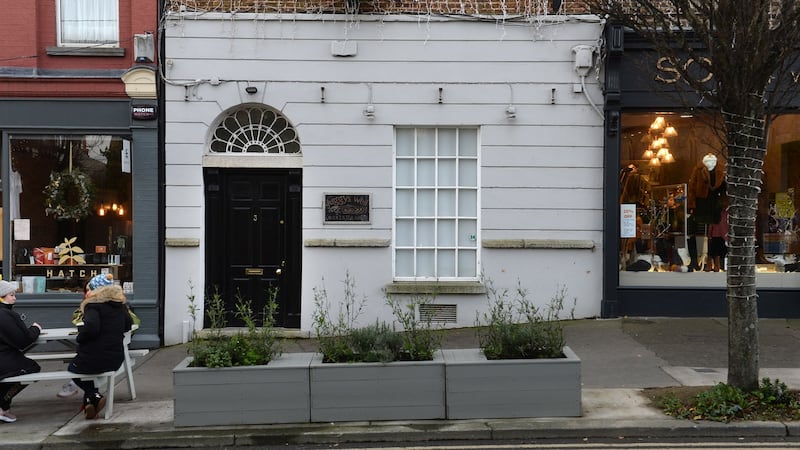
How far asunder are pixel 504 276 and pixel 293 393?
204 inches

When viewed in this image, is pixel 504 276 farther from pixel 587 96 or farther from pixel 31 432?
pixel 31 432

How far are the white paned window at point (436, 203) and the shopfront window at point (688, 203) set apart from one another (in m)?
2.54

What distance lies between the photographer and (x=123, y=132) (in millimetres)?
10562

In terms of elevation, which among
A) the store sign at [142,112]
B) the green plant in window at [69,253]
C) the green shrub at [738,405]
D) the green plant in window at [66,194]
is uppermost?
the store sign at [142,112]

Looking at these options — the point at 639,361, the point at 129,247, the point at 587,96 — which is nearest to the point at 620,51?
the point at 587,96

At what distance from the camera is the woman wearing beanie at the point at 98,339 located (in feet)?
22.5

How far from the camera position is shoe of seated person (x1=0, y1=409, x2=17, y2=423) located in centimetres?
689

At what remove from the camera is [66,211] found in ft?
35.2

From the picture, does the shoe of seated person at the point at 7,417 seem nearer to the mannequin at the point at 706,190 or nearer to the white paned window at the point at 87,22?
the white paned window at the point at 87,22

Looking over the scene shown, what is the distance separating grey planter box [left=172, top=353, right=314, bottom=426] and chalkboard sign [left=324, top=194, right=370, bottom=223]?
450 centimetres

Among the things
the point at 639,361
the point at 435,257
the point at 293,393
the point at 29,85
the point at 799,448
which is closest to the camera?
the point at 799,448

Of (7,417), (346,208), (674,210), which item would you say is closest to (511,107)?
(346,208)

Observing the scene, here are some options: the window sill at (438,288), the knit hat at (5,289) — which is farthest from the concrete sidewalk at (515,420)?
the knit hat at (5,289)

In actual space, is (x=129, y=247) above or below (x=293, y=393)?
above
